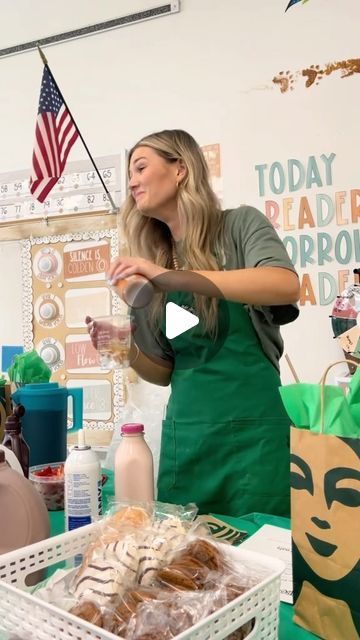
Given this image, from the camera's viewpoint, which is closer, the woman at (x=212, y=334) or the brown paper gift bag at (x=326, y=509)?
the brown paper gift bag at (x=326, y=509)

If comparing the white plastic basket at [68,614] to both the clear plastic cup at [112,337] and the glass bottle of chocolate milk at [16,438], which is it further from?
the clear plastic cup at [112,337]

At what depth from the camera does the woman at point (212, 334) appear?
123cm

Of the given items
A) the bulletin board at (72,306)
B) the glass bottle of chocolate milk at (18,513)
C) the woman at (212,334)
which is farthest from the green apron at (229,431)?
the bulletin board at (72,306)

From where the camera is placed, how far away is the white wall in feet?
7.73

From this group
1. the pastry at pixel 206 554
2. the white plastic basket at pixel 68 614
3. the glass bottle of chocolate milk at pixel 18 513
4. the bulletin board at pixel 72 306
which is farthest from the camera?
the bulletin board at pixel 72 306

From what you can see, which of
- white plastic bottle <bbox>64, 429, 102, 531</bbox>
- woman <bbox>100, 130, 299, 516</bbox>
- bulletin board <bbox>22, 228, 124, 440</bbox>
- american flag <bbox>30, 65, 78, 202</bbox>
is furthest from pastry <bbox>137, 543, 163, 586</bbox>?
bulletin board <bbox>22, 228, 124, 440</bbox>

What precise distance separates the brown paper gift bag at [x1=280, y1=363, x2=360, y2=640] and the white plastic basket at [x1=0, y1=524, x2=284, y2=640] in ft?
0.27

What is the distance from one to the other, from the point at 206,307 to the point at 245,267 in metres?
0.13

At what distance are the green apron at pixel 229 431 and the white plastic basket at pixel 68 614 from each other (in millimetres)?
621

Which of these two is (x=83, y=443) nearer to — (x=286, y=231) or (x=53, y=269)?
(x=286, y=231)

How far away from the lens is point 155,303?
1.27 m

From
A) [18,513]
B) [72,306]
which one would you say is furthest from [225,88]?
[18,513]
